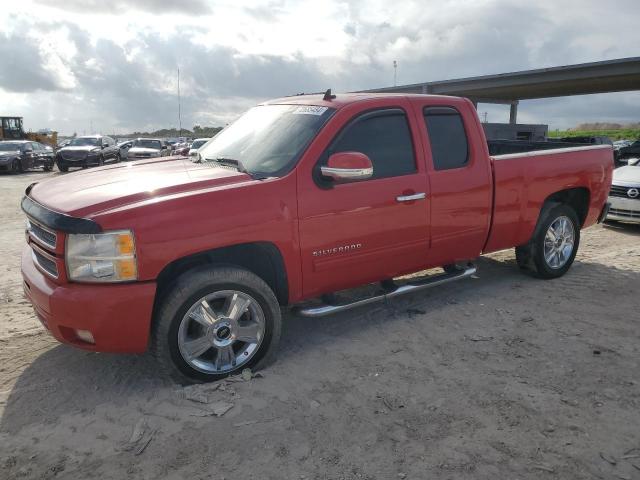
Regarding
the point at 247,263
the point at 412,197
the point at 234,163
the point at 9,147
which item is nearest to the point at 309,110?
the point at 234,163

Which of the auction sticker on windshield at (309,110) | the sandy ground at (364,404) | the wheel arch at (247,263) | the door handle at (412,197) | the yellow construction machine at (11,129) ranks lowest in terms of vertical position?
the sandy ground at (364,404)

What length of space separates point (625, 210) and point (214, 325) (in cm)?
785

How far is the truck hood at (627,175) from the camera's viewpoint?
8914mm

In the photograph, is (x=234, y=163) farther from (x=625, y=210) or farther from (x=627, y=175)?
(x=627, y=175)

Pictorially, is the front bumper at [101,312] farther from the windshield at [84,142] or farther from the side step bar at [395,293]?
the windshield at [84,142]

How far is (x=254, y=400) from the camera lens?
338 cm

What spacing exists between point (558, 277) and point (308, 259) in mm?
3488

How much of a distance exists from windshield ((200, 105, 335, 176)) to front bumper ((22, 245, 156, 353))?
1.26 m

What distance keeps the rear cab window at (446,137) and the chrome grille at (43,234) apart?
2.96 metres

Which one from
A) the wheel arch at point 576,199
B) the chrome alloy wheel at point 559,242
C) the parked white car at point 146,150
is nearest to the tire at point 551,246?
the chrome alloy wheel at point 559,242

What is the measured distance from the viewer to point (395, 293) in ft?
14.7

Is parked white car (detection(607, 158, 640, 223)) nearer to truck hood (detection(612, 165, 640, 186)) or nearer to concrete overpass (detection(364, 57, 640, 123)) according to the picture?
truck hood (detection(612, 165, 640, 186))

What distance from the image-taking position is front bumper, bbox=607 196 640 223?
860 cm

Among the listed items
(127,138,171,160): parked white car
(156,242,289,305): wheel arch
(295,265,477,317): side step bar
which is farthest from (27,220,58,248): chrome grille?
(127,138,171,160): parked white car
